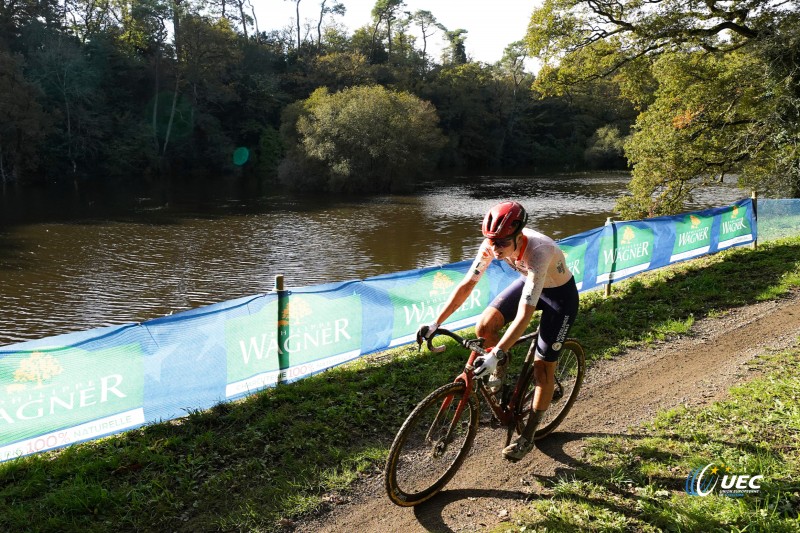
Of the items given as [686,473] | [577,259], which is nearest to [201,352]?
[686,473]

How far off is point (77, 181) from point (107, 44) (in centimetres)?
1790

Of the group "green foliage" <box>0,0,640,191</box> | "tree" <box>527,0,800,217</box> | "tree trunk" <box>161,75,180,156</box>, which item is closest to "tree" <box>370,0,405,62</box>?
"green foliage" <box>0,0,640,191</box>

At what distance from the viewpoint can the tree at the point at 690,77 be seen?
66.9 feet

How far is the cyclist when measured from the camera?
14.5ft

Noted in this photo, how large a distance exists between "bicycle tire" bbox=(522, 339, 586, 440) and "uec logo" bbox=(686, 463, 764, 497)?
1.27 m

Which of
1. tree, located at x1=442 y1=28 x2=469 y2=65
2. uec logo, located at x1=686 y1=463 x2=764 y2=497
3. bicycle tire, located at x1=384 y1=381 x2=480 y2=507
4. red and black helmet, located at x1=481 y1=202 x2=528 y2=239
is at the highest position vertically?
tree, located at x1=442 y1=28 x2=469 y2=65

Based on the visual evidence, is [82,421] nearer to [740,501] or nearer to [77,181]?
[740,501]

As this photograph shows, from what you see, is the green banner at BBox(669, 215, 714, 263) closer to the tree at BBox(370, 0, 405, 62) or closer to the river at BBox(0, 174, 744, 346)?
the river at BBox(0, 174, 744, 346)

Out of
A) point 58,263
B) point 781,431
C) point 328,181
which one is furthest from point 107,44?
point 781,431

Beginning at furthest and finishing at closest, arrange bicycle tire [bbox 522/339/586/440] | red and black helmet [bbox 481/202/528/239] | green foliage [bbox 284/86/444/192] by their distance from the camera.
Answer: green foliage [bbox 284/86/444/192] → bicycle tire [bbox 522/339/586/440] → red and black helmet [bbox 481/202/528/239]

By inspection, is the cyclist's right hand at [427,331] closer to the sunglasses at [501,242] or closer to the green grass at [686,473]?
the sunglasses at [501,242]

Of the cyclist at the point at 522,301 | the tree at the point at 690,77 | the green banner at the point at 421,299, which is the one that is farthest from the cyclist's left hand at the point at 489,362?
the tree at the point at 690,77

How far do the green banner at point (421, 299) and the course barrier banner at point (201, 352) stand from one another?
16mm

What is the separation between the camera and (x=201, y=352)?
639cm
